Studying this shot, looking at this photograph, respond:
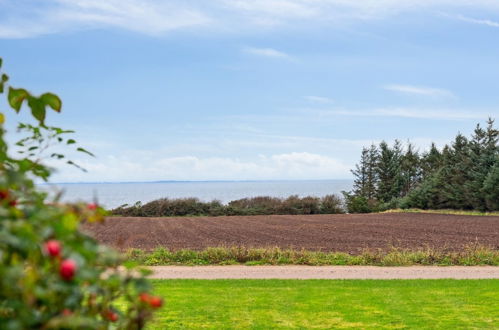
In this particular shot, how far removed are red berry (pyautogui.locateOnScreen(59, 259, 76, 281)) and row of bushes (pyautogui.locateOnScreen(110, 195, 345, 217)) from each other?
40797 mm

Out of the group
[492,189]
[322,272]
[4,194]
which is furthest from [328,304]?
[492,189]

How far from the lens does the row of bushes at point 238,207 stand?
41.8 m

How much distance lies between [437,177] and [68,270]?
148 feet

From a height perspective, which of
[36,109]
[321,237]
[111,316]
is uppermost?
[36,109]

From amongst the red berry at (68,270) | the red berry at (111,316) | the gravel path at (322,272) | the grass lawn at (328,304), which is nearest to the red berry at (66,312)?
the red berry at (68,270)

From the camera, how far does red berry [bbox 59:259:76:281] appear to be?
1.09 metres

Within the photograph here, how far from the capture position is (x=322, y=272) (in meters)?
12.9

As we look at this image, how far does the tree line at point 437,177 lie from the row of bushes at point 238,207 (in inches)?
109

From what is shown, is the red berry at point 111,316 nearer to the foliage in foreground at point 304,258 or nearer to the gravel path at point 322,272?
the gravel path at point 322,272

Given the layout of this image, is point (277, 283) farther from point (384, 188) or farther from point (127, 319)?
point (384, 188)

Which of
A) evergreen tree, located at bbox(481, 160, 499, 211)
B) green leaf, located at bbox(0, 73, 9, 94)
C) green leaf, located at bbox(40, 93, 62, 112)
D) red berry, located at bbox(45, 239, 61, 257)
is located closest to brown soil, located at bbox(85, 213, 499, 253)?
evergreen tree, located at bbox(481, 160, 499, 211)

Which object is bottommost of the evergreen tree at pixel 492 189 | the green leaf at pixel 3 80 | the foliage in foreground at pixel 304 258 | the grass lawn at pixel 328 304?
the grass lawn at pixel 328 304

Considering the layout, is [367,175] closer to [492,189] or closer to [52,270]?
[492,189]

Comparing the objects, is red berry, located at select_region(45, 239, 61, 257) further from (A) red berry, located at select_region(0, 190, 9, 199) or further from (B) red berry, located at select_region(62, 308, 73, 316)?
(A) red berry, located at select_region(0, 190, 9, 199)
